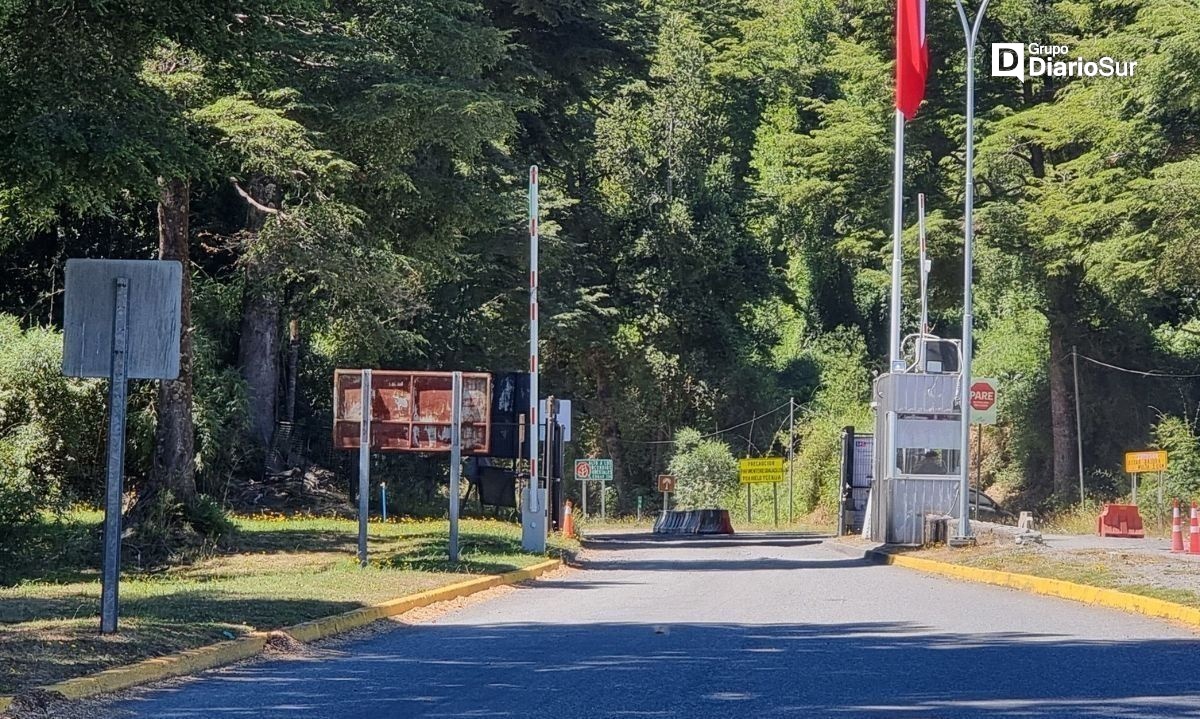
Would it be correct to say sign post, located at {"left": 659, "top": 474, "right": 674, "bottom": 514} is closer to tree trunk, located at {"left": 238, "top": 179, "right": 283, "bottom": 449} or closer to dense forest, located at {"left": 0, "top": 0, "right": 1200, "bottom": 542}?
dense forest, located at {"left": 0, "top": 0, "right": 1200, "bottom": 542}

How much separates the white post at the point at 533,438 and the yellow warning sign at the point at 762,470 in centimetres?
3528

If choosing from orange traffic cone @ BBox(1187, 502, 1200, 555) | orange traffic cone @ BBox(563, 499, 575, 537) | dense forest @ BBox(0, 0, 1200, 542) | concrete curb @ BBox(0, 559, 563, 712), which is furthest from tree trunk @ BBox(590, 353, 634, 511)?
concrete curb @ BBox(0, 559, 563, 712)

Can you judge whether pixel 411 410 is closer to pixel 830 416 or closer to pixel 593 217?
pixel 593 217

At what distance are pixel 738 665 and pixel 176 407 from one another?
14453 millimetres

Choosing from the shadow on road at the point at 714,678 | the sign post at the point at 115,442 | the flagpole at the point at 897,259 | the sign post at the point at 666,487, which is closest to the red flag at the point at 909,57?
the flagpole at the point at 897,259

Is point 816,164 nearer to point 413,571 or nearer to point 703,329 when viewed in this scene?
point 703,329

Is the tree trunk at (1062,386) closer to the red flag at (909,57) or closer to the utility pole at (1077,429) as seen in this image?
the utility pole at (1077,429)

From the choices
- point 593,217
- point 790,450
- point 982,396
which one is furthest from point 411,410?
point 790,450

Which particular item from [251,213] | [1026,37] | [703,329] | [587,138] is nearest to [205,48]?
[251,213]

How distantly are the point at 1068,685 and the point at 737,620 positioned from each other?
555 centimetres

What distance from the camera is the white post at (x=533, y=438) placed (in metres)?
25.9

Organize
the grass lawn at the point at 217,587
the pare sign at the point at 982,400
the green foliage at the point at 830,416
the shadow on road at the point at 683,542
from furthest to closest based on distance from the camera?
the green foliage at the point at 830,416
the shadow on road at the point at 683,542
the pare sign at the point at 982,400
the grass lawn at the point at 217,587

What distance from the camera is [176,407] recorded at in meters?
24.0

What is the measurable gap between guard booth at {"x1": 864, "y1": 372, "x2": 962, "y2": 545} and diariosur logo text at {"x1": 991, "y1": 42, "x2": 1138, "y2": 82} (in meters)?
18.7
